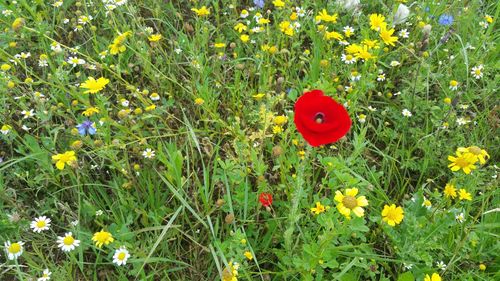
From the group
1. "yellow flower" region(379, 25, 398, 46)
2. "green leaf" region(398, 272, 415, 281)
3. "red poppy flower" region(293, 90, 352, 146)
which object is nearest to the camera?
"red poppy flower" region(293, 90, 352, 146)

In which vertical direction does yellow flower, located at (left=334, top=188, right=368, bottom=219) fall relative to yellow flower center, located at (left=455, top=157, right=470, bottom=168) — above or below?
below

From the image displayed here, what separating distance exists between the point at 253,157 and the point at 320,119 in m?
0.51

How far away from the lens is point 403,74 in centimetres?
256

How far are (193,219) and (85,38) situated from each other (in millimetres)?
1528

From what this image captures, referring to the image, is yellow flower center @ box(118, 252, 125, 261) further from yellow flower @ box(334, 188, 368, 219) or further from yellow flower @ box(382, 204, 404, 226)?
yellow flower @ box(382, 204, 404, 226)

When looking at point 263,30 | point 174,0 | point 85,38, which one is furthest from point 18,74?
point 263,30

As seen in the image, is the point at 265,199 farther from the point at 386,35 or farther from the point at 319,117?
the point at 386,35

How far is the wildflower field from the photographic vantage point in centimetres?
162

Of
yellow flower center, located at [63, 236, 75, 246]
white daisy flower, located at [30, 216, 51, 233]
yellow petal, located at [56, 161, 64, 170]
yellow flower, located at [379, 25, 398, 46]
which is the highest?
yellow flower, located at [379, 25, 398, 46]

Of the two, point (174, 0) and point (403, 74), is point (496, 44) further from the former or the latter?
point (174, 0)

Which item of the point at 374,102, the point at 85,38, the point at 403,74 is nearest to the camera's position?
the point at 374,102

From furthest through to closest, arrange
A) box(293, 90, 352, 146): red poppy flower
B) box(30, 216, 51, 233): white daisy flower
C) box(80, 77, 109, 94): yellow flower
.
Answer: box(80, 77, 109, 94): yellow flower, box(30, 216, 51, 233): white daisy flower, box(293, 90, 352, 146): red poppy flower

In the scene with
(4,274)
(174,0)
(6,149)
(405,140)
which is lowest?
(4,274)

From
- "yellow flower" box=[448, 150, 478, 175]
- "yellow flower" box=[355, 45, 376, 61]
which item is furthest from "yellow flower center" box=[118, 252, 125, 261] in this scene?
"yellow flower" box=[355, 45, 376, 61]
